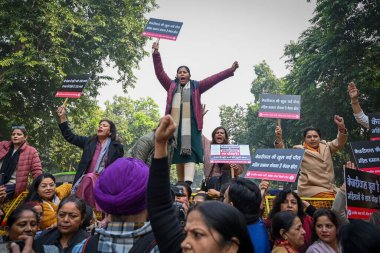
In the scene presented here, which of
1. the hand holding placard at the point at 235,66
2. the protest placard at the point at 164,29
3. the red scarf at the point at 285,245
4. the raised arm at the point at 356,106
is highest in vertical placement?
the protest placard at the point at 164,29

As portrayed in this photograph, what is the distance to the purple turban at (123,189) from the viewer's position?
5.74ft

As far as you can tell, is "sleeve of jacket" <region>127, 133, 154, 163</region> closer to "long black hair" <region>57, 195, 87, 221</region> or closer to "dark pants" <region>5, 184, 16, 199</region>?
"dark pants" <region>5, 184, 16, 199</region>

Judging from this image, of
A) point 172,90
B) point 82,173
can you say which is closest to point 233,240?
point 82,173

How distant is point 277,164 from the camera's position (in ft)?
17.7

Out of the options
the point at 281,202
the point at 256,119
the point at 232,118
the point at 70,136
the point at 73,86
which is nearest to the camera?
the point at 281,202

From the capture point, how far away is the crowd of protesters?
1.72 m

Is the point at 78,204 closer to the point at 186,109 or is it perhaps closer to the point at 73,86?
the point at 186,109

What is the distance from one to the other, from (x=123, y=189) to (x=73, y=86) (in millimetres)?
5749

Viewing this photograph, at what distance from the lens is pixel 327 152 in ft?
18.5

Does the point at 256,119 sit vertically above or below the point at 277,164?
above

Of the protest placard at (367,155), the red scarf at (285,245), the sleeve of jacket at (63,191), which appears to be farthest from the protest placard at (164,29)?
the red scarf at (285,245)

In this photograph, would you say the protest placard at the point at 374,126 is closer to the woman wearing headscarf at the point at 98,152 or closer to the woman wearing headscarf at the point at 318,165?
the woman wearing headscarf at the point at 318,165

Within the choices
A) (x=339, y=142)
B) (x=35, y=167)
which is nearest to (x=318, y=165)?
(x=339, y=142)

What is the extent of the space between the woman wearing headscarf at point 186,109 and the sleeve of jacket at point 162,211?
13.8 feet
